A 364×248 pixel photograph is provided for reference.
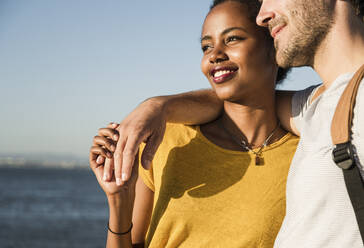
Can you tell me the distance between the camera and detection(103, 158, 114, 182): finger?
7.20 ft

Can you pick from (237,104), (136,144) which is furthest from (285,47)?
(136,144)

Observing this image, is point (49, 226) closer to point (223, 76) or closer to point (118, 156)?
point (223, 76)

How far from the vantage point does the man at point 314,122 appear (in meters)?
1.59

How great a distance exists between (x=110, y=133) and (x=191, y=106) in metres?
0.67

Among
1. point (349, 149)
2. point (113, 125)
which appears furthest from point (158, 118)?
point (349, 149)

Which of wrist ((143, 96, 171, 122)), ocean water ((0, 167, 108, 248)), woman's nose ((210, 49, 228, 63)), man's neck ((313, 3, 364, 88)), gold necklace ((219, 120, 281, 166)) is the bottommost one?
ocean water ((0, 167, 108, 248))

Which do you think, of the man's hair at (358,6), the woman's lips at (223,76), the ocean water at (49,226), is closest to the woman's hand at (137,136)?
the woman's lips at (223,76)

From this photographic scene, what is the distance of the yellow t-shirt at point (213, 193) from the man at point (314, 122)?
0.33 m

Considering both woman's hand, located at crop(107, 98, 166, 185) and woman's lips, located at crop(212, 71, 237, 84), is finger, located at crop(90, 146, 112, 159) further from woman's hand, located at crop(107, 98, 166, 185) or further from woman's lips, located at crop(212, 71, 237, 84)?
woman's lips, located at crop(212, 71, 237, 84)

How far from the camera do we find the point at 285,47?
6.79 feet

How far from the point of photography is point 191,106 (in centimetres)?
264

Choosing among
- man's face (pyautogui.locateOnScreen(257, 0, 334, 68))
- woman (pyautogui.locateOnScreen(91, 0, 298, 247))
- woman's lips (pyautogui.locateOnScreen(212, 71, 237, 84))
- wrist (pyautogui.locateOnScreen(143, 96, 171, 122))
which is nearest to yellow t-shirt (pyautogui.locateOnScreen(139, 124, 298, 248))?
woman (pyautogui.locateOnScreen(91, 0, 298, 247))

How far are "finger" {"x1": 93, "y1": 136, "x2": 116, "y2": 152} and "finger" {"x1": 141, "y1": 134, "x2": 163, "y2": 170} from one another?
6.6 inches

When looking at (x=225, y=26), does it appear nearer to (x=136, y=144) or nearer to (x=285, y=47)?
(x=285, y=47)
